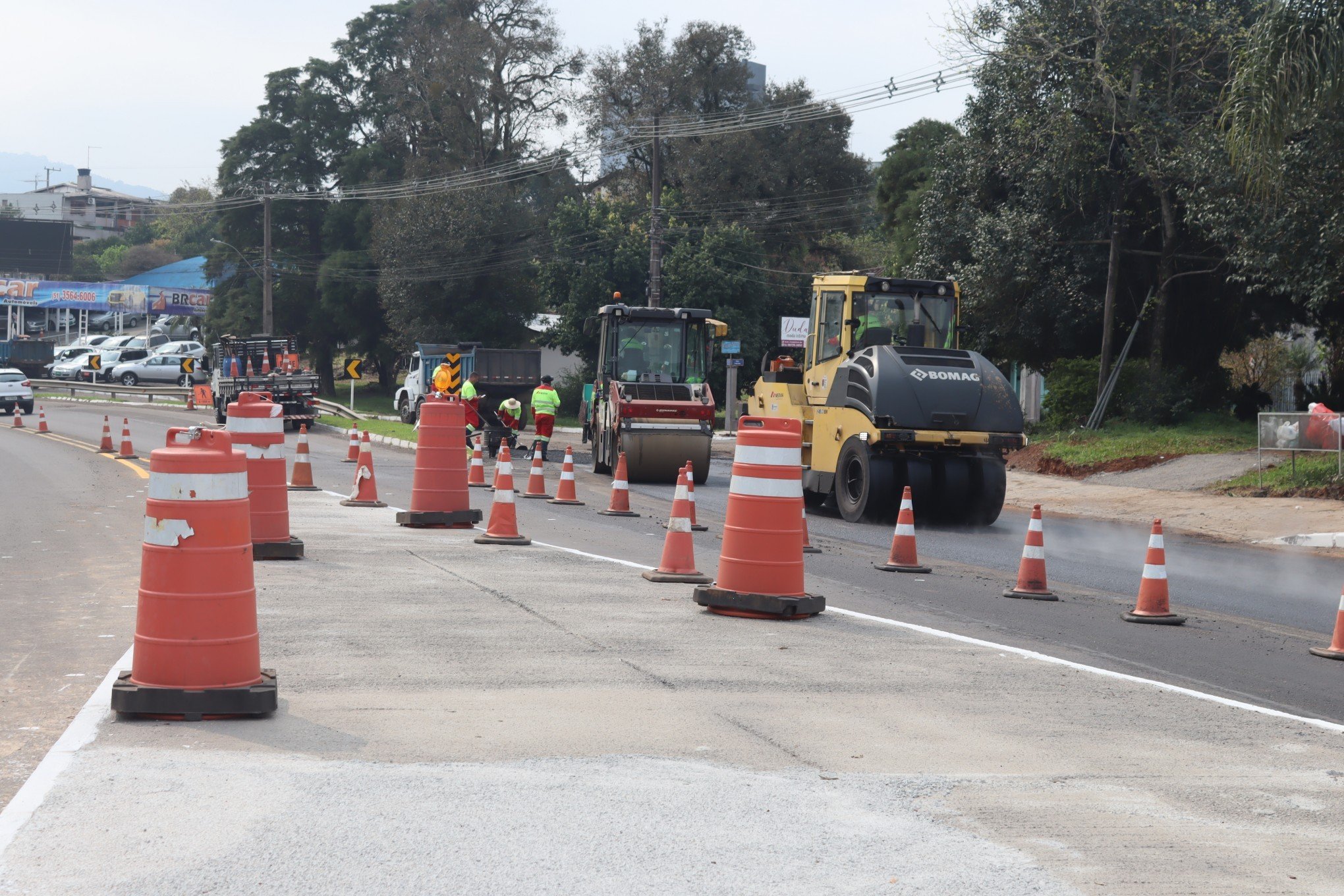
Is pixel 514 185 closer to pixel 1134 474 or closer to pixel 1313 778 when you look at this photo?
pixel 1134 474

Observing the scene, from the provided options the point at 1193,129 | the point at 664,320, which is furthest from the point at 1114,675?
the point at 1193,129

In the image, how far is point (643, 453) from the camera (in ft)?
77.3

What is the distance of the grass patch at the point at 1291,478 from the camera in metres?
20.1

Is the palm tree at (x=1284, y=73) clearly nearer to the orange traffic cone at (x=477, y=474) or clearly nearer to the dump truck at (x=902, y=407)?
the dump truck at (x=902, y=407)

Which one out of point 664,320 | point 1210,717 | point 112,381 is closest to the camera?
point 1210,717

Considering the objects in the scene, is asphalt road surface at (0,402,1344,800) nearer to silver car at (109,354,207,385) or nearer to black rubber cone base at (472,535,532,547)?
black rubber cone base at (472,535,532,547)

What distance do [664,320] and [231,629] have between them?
63.5 feet

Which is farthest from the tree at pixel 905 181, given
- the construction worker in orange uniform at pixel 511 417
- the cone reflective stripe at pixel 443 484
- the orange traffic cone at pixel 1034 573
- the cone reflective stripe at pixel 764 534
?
the cone reflective stripe at pixel 764 534

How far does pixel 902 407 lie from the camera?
57.1 ft

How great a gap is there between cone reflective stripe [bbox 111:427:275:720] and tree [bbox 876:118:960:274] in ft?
118

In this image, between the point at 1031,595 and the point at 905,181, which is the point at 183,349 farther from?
the point at 1031,595

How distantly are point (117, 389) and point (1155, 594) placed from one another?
59.7 meters

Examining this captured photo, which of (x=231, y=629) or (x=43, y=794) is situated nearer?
(x=43, y=794)

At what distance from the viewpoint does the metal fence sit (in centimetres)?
1977
